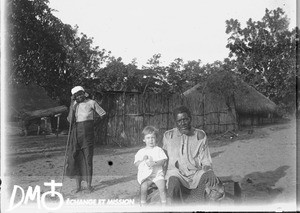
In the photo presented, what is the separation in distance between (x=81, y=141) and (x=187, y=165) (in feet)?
5.64

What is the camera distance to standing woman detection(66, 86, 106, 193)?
175 inches

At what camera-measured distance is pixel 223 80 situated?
10289 millimetres

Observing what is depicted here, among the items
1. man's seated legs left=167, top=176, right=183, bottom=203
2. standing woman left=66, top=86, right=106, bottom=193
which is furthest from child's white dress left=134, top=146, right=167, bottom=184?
standing woman left=66, top=86, right=106, bottom=193

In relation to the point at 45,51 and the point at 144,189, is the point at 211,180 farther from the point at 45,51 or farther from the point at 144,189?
the point at 45,51

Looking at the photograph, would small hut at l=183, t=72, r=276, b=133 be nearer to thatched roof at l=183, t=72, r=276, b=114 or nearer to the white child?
→ thatched roof at l=183, t=72, r=276, b=114

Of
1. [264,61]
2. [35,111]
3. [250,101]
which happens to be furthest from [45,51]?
[250,101]

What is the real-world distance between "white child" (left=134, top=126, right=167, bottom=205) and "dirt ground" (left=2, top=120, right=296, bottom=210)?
53cm

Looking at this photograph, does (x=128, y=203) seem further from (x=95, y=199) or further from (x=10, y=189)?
(x=10, y=189)

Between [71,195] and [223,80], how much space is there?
7.25 meters

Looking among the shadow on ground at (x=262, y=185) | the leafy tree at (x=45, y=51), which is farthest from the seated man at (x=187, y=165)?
the leafy tree at (x=45, y=51)

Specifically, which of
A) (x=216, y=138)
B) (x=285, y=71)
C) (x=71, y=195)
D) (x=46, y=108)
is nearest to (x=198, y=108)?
(x=216, y=138)

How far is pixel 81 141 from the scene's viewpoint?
4523mm

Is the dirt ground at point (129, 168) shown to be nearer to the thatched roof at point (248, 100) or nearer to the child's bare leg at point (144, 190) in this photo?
the child's bare leg at point (144, 190)

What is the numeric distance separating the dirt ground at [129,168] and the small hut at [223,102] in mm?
1143
